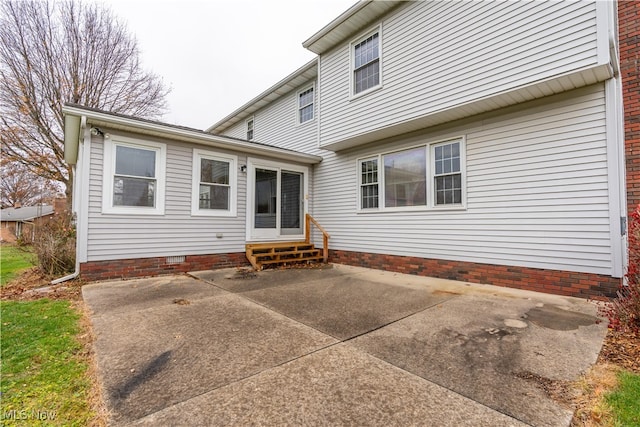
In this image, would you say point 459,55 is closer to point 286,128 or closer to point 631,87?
point 631,87

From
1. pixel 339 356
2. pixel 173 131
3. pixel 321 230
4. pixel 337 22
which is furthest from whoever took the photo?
pixel 321 230

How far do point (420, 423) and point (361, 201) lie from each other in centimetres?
666

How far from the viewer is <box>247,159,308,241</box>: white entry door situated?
8055mm

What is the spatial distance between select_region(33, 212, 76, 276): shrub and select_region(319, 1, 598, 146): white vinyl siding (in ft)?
22.8

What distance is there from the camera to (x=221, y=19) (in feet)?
51.0

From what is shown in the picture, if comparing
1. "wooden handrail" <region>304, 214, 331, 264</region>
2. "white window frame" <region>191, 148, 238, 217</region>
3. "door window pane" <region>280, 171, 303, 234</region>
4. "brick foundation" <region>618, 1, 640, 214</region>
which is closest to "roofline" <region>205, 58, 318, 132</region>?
"door window pane" <region>280, 171, 303, 234</region>

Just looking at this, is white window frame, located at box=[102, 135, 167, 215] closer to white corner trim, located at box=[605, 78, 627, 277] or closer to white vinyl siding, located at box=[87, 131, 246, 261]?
white vinyl siding, located at box=[87, 131, 246, 261]

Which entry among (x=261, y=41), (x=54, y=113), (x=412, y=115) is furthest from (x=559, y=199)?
(x=261, y=41)

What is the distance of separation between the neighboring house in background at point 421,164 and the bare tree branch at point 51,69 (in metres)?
8.77

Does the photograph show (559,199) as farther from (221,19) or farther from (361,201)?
(221,19)

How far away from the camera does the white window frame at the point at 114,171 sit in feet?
19.3

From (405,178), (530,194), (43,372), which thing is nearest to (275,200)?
(405,178)

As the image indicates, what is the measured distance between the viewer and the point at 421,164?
675cm

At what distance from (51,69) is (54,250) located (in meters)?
12.8
